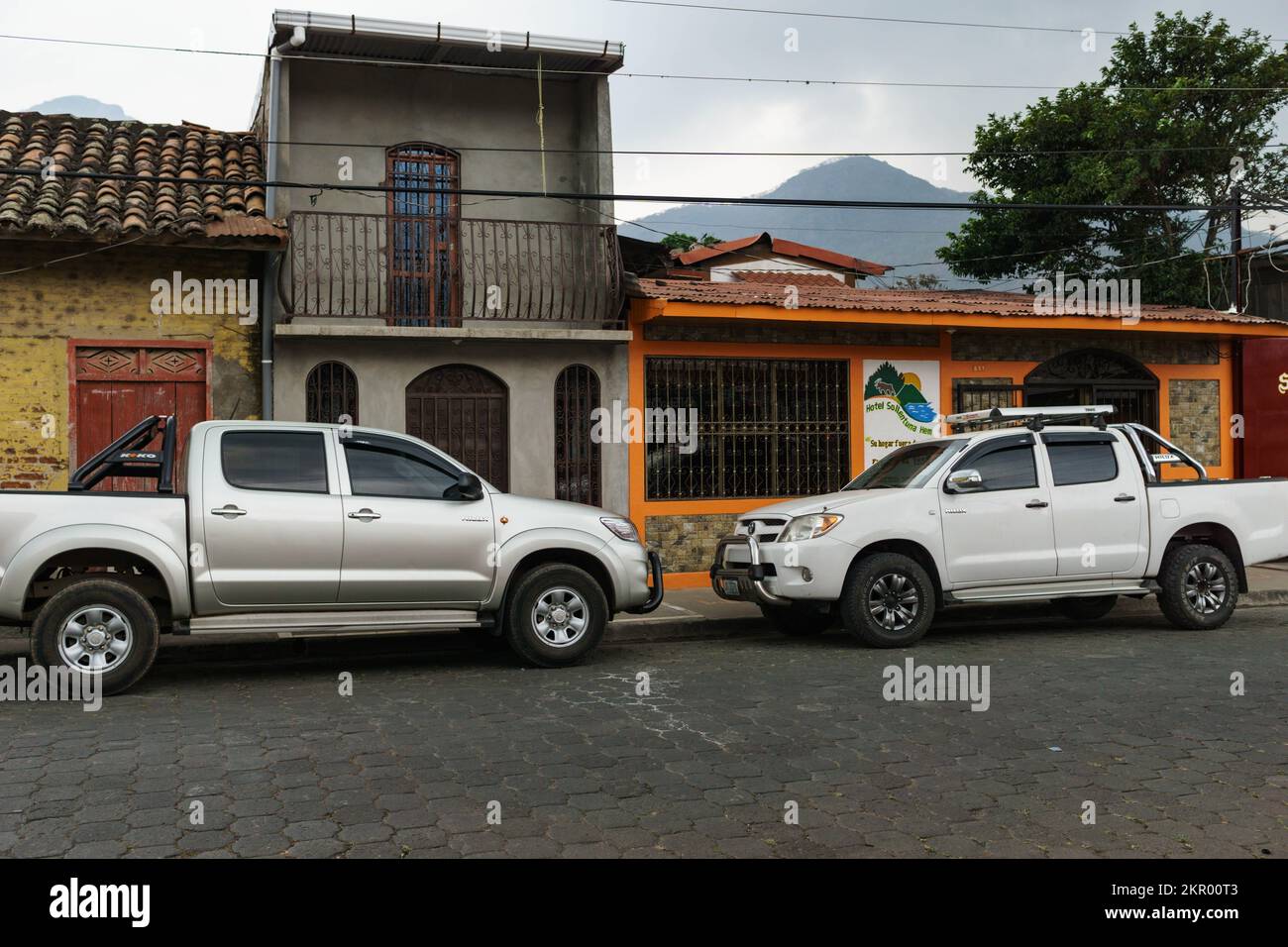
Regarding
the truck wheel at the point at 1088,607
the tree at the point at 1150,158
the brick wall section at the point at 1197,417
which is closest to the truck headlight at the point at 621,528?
the truck wheel at the point at 1088,607

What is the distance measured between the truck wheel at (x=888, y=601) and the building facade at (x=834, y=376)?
192 inches

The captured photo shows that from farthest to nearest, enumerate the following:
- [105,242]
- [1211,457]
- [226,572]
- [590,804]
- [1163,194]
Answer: [1163,194] < [1211,457] < [105,242] < [226,572] < [590,804]

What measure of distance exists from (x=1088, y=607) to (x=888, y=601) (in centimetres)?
324

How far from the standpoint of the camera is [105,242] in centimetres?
1194

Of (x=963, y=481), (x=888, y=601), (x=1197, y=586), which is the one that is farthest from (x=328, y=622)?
(x=1197, y=586)

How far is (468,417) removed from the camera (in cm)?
1380

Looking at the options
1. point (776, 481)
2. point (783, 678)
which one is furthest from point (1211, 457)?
point (783, 678)

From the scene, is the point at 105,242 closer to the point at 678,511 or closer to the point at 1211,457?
the point at 678,511

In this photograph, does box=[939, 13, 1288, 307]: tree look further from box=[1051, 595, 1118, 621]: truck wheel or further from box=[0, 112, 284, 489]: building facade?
box=[0, 112, 284, 489]: building facade

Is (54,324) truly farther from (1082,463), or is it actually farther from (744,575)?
(1082,463)

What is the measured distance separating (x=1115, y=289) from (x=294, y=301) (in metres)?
19.3

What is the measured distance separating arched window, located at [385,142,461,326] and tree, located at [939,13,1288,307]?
15578 mm

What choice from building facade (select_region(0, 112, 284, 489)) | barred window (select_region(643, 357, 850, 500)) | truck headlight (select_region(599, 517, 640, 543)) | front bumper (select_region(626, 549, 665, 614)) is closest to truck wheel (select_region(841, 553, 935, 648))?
front bumper (select_region(626, 549, 665, 614))

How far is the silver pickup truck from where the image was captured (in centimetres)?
774
